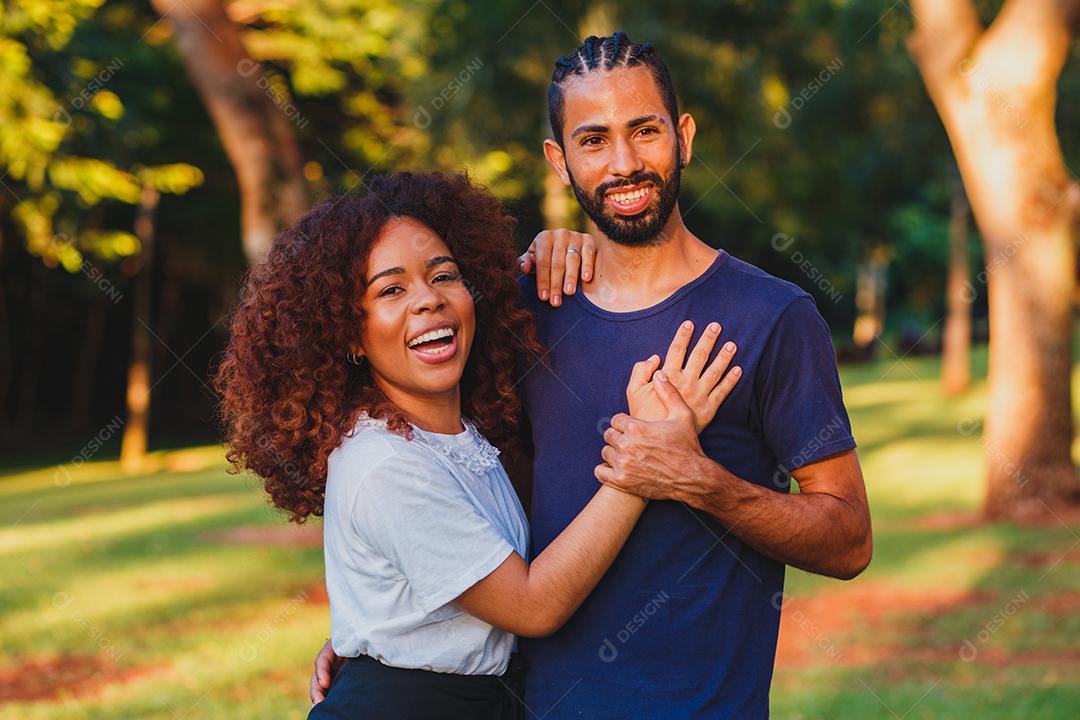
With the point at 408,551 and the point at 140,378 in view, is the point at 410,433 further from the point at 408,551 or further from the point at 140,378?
the point at 140,378

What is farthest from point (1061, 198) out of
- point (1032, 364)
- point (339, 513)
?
point (339, 513)

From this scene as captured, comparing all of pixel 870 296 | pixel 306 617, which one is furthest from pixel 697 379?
pixel 870 296

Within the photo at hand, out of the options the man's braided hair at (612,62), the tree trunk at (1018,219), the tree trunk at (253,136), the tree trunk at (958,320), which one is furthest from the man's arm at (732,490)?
the tree trunk at (958,320)

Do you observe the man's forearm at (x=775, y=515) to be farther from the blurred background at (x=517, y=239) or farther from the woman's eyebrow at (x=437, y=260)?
the blurred background at (x=517, y=239)

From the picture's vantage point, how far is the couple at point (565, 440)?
262cm

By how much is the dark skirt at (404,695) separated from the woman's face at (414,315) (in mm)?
617

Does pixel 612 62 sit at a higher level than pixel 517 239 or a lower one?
higher

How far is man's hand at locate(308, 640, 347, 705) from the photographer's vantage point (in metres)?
3.00

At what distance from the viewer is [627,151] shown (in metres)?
2.80

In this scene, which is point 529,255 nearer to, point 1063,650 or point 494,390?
point 494,390

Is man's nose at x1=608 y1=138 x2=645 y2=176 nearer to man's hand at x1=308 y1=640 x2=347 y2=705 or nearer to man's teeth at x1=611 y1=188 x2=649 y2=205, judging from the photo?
man's teeth at x1=611 y1=188 x2=649 y2=205

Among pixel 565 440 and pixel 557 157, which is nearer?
pixel 565 440

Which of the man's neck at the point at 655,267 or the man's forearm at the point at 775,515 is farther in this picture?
the man's neck at the point at 655,267

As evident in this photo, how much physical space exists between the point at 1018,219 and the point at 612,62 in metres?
8.97
